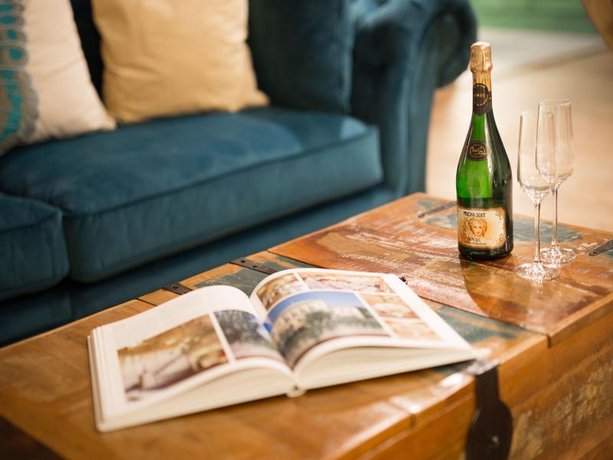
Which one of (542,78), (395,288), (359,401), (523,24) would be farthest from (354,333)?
(523,24)

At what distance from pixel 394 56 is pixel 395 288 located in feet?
4.32

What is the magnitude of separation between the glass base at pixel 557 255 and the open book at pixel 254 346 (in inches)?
10.5

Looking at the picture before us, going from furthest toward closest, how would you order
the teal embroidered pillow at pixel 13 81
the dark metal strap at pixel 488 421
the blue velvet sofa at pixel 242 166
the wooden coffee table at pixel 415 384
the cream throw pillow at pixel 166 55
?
the cream throw pillow at pixel 166 55, the teal embroidered pillow at pixel 13 81, the blue velvet sofa at pixel 242 166, the dark metal strap at pixel 488 421, the wooden coffee table at pixel 415 384

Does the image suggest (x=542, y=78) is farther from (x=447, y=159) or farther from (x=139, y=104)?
(x=139, y=104)

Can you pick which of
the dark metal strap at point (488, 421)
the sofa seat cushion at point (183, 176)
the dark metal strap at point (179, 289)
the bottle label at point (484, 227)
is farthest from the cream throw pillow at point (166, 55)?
the dark metal strap at point (488, 421)

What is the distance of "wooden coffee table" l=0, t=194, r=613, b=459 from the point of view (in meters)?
0.94

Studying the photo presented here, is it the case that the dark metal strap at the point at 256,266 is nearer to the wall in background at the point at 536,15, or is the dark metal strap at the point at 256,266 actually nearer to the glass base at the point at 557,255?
the glass base at the point at 557,255

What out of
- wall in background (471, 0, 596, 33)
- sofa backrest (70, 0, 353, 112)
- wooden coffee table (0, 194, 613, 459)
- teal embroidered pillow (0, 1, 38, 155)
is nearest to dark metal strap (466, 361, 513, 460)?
wooden coffee table (0, 194, 613, 459)

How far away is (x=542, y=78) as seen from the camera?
511 centimetres

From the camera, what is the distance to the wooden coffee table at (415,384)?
94 centimetres

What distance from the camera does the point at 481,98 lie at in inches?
52.8

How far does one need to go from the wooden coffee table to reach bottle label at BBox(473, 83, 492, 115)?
9.5 inches

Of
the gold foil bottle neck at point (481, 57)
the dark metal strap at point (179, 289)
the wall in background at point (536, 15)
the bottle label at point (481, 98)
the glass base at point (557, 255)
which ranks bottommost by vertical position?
the wall in background at point (536, 15)

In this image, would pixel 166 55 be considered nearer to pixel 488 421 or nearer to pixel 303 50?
pixel 303 50
